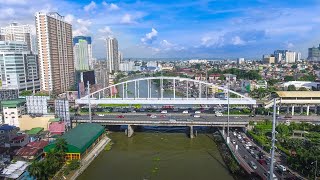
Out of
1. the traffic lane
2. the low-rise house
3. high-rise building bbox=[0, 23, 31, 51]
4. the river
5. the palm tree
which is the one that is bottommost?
the river

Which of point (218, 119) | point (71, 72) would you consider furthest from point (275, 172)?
point (71, 72)

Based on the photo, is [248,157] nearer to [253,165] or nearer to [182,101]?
[253,165]

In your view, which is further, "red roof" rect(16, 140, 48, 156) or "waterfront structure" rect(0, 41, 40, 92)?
"waterfront structure" rect(0, 41, 40, 92)

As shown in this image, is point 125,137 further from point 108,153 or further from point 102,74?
point 102,74

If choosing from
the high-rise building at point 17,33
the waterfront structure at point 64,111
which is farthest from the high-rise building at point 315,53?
the waterfront structure at point 64,111

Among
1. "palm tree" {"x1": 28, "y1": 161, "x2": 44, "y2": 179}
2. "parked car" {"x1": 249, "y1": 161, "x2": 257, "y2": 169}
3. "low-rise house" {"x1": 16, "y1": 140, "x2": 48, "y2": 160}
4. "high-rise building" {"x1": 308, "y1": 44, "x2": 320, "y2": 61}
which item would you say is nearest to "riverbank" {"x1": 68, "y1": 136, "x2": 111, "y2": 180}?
"palm tree" {"x1": 28, "y1": 161, "x2": 44, "y2": 179}

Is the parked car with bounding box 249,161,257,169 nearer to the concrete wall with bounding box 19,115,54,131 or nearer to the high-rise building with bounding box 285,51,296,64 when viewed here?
the concrete wall with bounding box 19,115,54,131

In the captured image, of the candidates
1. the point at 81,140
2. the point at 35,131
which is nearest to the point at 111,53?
the point at 35,131
